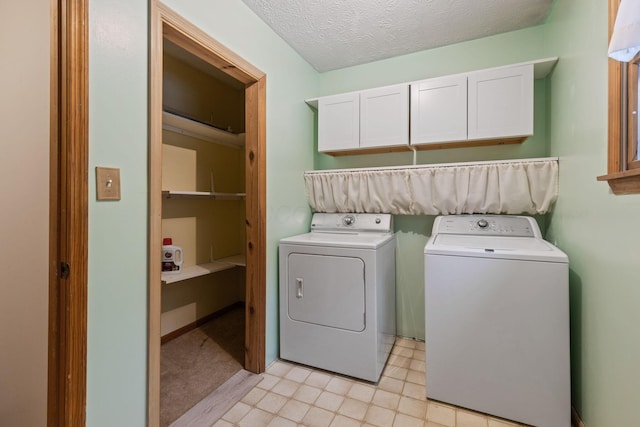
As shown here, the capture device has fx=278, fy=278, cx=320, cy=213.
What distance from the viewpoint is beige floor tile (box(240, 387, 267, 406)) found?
5.39ft

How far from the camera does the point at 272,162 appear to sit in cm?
201

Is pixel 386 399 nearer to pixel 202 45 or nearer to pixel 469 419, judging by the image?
pixel 469 419

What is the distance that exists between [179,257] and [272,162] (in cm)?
113

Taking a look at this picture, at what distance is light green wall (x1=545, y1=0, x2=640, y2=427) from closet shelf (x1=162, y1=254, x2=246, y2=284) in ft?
7.57

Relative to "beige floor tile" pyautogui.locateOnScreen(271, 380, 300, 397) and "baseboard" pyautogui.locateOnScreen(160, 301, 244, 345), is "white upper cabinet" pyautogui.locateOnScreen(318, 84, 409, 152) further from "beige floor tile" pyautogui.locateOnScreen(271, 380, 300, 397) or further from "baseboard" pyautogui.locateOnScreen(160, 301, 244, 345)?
"baseboard" pyautogui.locateOnScreen(160, 301, 244, 345)

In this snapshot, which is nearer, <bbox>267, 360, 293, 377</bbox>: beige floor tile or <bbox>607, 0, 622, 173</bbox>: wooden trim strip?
<bbox>607, 0, 622, 173</bbox>: wooden trim strip

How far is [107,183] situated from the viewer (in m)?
1.08

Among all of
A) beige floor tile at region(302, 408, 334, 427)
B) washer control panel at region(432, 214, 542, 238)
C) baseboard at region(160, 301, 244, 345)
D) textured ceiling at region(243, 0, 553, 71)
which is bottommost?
beige floor tile at region(302, 408, 334, 427)

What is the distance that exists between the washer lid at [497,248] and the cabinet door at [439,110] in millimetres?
720

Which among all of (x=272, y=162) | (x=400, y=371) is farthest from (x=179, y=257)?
(x=400, y=371)

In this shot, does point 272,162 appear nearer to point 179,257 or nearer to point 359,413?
point 179,257

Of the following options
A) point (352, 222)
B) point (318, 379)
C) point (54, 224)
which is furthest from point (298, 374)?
point (54, 224)

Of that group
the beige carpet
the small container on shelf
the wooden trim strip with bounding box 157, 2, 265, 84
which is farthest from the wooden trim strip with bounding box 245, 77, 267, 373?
the small container on shelf

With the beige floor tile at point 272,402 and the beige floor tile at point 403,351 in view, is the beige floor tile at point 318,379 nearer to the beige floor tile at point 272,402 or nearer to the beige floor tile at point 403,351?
the beige floor tile at point 272,402
